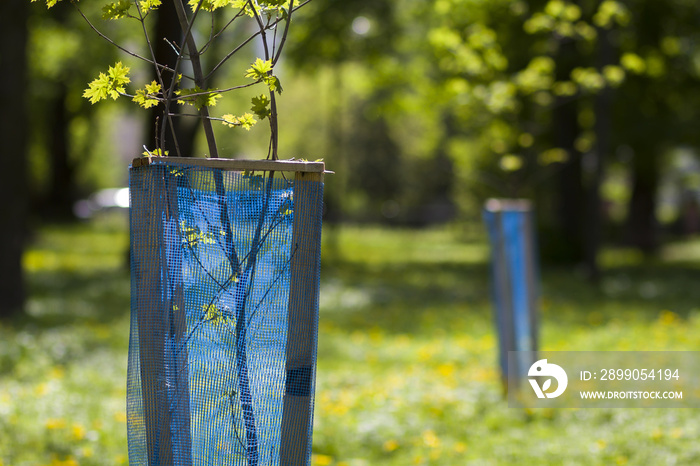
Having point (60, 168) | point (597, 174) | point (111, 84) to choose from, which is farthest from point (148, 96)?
point (60, 168)

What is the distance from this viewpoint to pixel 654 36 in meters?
17.9

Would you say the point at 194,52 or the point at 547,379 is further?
the point at 547,379

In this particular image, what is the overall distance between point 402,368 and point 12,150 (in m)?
6.50

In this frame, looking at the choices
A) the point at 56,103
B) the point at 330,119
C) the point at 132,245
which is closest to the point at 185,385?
the point at 132,245

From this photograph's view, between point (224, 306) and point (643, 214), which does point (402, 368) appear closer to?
point (224, 306)

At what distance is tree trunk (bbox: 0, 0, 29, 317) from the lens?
10.4 m

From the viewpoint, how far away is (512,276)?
22.0ft

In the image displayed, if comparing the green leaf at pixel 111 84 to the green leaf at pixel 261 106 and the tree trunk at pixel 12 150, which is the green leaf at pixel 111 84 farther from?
the tree trunk at pixel 12 150

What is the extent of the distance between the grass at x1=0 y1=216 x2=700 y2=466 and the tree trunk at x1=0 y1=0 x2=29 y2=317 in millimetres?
561

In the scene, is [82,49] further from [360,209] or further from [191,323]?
[360,209]

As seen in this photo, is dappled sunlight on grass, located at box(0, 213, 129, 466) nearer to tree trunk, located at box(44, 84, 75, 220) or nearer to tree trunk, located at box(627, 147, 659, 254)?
tree trunk, located at box(627, 147, 659, 254)

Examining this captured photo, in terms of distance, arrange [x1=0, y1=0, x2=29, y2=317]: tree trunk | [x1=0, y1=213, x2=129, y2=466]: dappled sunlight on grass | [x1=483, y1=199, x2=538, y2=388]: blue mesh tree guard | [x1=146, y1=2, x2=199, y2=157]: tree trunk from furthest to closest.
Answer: [x1=0, y1=0, x2=29, y2=317]: tree trunk
[x1=483, y1=199, x2=538, y2=388]: blue mesh tree guard
[x1=0, y1=213, x2=129, y2=466]: dappled sunlight on grass
[x1=146, y1=2, x2=199, y2=157]: tree trunk

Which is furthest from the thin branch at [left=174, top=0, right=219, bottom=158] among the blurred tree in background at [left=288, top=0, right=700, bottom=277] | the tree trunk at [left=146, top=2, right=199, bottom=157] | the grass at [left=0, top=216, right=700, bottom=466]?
the blurred tree in background at [left=288, top=0, right=700, bottom=277]

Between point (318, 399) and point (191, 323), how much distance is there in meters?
4.26
